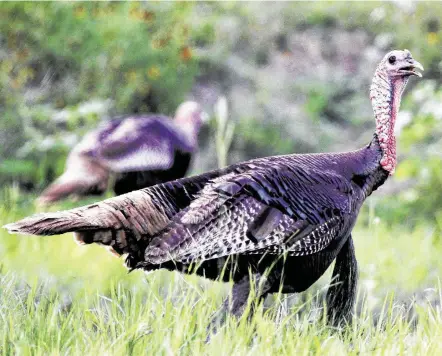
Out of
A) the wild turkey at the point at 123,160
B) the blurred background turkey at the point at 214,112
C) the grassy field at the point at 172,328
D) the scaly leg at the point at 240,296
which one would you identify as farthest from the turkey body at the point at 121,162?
the scaly leg at the point at 240,296

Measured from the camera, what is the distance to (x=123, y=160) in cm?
560

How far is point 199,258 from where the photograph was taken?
2.98 m

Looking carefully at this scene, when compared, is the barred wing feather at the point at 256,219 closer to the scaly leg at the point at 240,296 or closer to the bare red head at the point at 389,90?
the scaly leg at the point at 240,296

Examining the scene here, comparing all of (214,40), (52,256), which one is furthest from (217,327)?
(214,40)

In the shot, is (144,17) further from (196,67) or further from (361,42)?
(361,42)

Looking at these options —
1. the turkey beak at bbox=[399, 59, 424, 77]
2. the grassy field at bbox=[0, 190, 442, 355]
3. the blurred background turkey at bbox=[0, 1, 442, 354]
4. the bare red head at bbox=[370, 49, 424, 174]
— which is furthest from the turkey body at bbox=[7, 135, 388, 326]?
the turkey beak at bbox=[399, 59, 424, 77]

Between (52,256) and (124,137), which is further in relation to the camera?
(124,137)

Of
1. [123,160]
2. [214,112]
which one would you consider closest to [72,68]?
[214,112]

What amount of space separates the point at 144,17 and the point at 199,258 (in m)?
6.18

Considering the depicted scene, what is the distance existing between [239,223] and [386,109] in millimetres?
951

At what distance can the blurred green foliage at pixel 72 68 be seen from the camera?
7.54 m

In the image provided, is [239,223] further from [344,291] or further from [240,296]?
[344,291]

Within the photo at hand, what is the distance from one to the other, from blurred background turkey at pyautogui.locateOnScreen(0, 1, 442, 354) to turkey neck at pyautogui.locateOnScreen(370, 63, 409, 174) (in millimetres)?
484

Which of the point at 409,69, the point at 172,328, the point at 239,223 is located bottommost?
the point at 172,328
